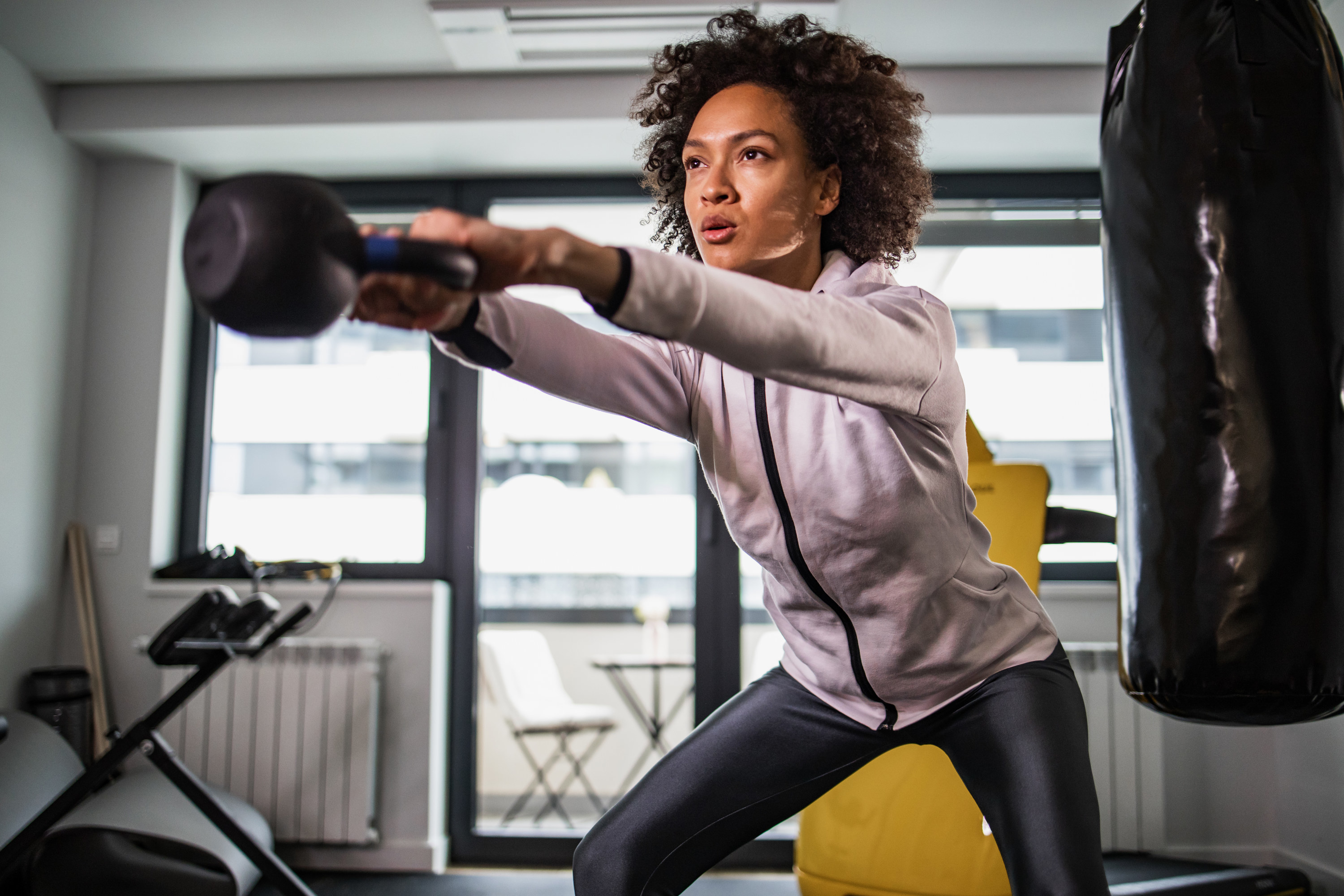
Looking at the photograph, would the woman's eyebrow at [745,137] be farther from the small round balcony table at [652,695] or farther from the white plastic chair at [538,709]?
the white plastic chair at [538,709]

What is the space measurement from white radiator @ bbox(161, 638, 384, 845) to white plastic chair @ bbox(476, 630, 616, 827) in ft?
2.56

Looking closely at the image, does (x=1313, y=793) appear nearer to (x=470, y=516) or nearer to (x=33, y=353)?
(x=470, y=516)

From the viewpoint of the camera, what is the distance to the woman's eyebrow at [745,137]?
1.17m

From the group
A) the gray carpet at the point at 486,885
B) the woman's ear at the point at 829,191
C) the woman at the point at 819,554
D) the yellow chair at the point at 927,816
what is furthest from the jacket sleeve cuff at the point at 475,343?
the gray carpet at the point at 486,885

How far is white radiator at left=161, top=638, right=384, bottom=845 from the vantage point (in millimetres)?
2969

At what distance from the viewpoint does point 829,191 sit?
1.29 m

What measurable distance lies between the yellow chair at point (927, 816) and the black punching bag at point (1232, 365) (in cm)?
132

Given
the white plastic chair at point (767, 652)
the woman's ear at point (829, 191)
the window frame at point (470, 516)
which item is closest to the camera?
the woman's ear at point (829, 191)

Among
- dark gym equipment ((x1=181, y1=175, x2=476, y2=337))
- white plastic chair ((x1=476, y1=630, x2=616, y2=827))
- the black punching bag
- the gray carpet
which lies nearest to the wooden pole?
the gray carpet

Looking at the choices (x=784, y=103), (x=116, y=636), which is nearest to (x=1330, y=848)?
(x=784, y=103)

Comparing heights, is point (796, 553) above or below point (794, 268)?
below

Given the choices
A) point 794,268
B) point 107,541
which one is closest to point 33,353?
point 107,541

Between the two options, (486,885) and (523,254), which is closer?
(523,254)

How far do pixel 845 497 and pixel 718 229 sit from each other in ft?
1.21
